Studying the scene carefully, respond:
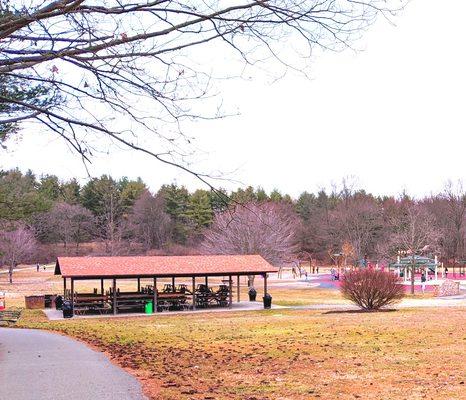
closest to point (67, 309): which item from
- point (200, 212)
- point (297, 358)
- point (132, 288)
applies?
point (297, 358)

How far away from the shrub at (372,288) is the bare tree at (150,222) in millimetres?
60782

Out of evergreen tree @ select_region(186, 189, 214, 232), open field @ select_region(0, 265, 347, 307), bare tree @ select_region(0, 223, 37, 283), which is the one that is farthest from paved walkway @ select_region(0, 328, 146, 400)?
evergreen tree @ select_region(186, 189, 214, 232)

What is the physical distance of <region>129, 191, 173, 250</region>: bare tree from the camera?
87.9 metres

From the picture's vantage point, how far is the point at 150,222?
Result: 89.1 metres

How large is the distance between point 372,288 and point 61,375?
1925 centimetres

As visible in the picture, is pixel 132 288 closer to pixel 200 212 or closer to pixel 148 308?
pixel 148 308

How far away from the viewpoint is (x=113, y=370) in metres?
10.8

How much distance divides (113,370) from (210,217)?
7862 centimetres

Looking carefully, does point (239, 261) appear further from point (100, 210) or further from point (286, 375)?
point (100, 210)

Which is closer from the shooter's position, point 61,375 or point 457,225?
point 61,375

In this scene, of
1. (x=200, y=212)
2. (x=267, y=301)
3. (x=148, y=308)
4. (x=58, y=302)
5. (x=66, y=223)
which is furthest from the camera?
(x=200, y=212)

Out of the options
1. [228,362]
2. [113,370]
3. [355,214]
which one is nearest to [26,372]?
[113,370]

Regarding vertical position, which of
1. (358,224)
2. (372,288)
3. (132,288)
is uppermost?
(358,224)

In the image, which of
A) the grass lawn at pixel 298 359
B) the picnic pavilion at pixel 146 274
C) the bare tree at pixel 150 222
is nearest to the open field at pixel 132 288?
the picnic pavilion at pixel 146 274
